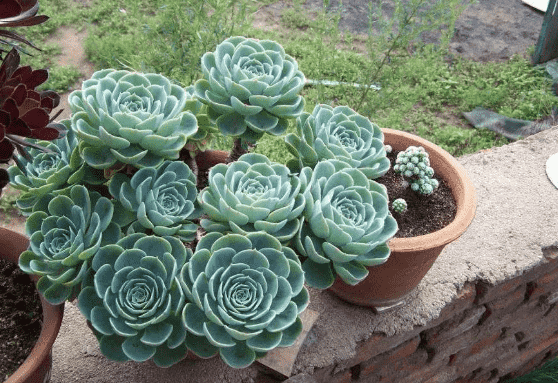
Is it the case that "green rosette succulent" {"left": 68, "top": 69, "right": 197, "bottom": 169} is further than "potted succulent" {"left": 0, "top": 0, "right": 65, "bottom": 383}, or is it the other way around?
"green rosette succulent" {"left": 68, "top": 69, "right": 197, "bottom": 169}

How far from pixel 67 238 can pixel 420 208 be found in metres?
1.05

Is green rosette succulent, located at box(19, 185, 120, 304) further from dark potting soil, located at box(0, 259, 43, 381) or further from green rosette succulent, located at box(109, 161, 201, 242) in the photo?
dark potting soil, located at box(0, 259, 43, 381)

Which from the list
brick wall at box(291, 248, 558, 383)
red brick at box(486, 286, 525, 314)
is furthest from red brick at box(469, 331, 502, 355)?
red brick at box(486, 286, 525, 314)

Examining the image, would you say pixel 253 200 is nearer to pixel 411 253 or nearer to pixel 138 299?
pixel 138 299

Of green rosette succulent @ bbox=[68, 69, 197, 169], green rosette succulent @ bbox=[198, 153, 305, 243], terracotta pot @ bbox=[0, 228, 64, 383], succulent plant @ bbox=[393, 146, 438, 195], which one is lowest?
terracotta pot @ bbox=[0, 228, 64, 383]

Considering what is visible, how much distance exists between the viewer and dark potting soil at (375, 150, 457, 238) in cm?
174

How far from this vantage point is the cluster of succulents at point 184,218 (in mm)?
1098

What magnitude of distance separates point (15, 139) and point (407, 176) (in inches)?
43.8

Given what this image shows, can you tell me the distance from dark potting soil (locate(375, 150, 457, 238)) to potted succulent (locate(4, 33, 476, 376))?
1.69 ft

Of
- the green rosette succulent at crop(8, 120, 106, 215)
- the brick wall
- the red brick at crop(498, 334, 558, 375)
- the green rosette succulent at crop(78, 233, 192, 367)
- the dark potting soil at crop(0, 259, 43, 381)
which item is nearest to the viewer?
the green rosette succulent at crop(78, 233, 192, 367)

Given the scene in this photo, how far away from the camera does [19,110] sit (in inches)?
40.4

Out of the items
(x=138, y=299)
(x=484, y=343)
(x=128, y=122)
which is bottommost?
(x=484, y=343)

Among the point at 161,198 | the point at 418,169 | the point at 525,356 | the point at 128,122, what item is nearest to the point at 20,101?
the point at 128,122

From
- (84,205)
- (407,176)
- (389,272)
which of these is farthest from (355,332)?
(84,205)
